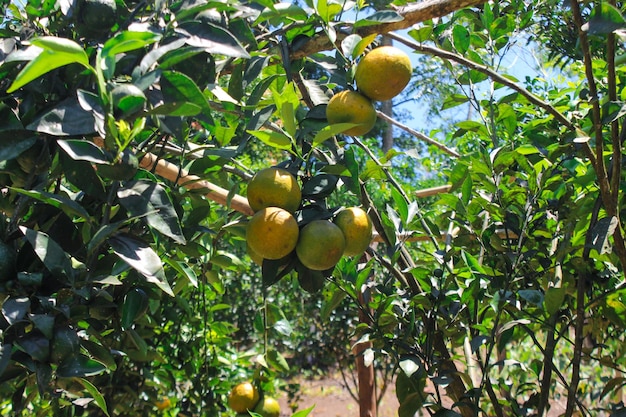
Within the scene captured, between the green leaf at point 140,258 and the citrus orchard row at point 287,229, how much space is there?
147 mm

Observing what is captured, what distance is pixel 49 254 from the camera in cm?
67

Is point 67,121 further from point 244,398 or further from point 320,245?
point 244,398

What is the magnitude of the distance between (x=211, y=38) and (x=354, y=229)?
32cm

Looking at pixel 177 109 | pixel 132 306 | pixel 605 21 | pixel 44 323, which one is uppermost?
pixel 605 21

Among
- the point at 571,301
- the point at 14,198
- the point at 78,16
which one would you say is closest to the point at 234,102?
the point at 78,16

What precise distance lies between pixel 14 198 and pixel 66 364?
1.17 ft

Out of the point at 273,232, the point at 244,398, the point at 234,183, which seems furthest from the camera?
the point at 244,398

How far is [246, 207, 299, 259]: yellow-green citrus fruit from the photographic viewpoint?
30.6 inches

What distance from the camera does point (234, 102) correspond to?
3.02 feet

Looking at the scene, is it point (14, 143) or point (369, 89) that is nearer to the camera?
point (14, 143)

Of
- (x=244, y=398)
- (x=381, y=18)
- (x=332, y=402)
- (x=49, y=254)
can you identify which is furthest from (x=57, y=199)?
(x=332, y=402)

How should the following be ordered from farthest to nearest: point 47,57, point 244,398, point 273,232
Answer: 1. point 244,398
2. point 273,232
3. point 47,57

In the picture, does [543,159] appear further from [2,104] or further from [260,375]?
[2,104]

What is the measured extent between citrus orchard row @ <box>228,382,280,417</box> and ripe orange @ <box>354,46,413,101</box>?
75 cm
